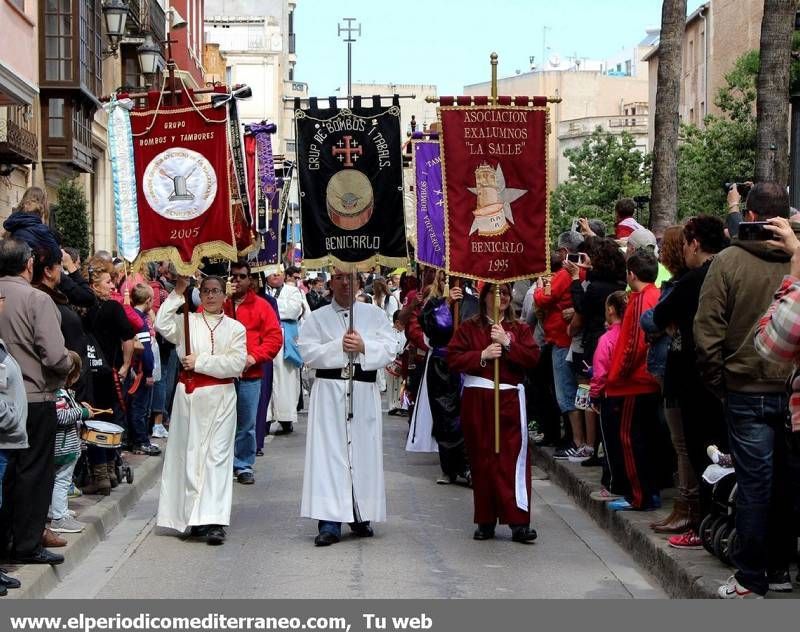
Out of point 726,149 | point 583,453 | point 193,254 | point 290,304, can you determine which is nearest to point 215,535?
point 193,254

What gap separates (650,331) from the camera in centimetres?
1034

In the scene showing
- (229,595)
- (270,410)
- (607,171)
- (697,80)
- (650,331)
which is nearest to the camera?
(229,595)

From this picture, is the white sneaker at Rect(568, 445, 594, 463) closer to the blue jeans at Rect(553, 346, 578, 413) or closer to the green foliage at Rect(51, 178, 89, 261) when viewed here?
the blue jeans at Rect(553, 346, 578, 413)

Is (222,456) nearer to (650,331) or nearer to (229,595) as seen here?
(229,595)

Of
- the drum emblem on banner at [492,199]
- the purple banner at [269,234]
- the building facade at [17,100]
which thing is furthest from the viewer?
the building facade at [17,100]

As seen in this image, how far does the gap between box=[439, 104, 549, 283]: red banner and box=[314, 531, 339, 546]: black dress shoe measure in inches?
87.0

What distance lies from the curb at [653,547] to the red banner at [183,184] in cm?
369

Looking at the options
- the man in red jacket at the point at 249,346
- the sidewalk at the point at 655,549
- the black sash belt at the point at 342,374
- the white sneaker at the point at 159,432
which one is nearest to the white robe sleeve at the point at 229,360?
the black sash belt at the point at 342,374

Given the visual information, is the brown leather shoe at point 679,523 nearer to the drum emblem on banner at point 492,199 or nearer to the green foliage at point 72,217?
the drum emblem on banner at point 492,199

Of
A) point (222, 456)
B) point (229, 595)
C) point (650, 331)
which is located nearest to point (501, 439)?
point (650, 331)

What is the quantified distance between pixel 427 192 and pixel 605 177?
4826 cm

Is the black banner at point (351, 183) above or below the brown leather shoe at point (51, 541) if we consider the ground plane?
above

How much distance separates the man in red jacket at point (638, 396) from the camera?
37.2ft
